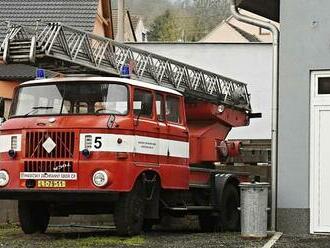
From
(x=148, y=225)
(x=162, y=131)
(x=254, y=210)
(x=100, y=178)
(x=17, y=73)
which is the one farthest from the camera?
(x=17, y=73)

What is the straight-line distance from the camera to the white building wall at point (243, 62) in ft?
96.0

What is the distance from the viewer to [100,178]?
11.1 metres

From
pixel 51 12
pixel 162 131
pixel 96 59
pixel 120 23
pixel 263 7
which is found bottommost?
pixel 162 131

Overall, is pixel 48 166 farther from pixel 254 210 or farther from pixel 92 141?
pixel 254 210

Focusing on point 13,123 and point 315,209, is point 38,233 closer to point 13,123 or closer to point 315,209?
point 13,123

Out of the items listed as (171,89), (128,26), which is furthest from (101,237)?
(128,26)

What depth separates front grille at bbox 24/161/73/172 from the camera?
11188 millimetres

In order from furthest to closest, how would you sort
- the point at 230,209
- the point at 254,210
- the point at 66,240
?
the point at 230,209 < the point at 254,210 < the point at 66,240

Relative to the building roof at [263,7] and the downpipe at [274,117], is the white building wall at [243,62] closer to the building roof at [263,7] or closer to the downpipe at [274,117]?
the building roof at [263,7]

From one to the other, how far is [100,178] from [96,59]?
8.45 ft

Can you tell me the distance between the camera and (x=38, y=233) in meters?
12.8

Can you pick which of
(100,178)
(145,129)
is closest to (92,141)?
(100,178)

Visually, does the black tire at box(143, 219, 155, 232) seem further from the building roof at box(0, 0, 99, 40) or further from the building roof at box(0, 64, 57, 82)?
the building roof at box(0, 0, 99, 40)

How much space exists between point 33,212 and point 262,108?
18.3 m
